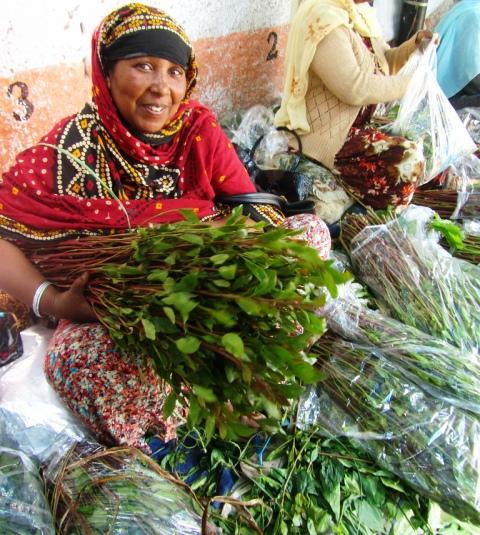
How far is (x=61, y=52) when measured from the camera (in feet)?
7.61

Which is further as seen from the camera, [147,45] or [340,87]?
[340,87]

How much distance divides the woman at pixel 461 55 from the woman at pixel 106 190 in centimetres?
327

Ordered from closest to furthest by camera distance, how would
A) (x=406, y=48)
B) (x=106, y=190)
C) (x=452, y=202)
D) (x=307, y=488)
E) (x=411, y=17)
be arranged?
(x=307, y=488)
(x=106, y=190)
(x=452, y=202)
(x=406, y=48)
(x=411, y=17)

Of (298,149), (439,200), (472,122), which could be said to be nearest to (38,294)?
(298,149)

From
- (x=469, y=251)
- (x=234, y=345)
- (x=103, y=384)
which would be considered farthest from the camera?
(x=469, y=251)

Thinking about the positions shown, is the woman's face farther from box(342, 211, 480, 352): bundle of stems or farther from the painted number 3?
box(342, 211, 480, 352): bundle of stems

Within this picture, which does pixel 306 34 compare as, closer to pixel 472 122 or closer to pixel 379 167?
pixel 379 167

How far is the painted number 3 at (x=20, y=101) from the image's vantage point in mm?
2148

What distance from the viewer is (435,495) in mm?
1567

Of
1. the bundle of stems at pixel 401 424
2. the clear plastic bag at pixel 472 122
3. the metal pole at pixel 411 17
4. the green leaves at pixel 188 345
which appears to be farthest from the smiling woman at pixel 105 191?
the metal pole at pixel 411 17

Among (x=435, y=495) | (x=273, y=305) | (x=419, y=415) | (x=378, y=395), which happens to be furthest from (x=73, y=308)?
(x=435, y=495)

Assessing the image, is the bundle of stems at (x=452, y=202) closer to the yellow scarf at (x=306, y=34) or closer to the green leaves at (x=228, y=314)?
the yellow scarf at (x=306, y=34)

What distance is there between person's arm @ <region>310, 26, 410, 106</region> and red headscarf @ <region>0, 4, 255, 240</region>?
1125mm

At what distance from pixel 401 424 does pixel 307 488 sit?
40 cm
